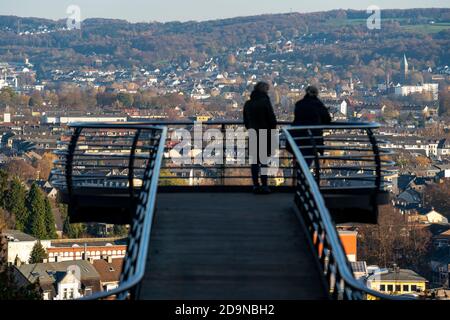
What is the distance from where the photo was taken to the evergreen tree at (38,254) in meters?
43.5

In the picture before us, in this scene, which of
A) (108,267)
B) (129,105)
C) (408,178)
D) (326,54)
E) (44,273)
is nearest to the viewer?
(44,273)

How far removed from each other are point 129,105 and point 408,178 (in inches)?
2351

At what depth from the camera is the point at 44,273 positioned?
4247 cm

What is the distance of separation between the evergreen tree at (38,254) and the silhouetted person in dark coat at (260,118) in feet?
108

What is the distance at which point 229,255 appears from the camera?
330 inches

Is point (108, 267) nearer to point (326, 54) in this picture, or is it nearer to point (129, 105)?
point (129, 105)

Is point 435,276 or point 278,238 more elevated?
point 278,238

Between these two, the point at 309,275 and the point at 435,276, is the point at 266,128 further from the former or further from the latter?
the point at 435,276

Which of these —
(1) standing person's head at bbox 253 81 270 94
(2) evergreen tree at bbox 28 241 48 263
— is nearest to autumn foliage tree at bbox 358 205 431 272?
(2) evergreen tree at bbox 28 241 48 263

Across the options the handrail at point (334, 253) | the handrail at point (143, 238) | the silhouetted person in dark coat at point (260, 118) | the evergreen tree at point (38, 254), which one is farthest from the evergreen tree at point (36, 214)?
the handrail at point (334, 253)

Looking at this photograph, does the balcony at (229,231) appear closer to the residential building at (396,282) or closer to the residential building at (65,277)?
the residential building at (65,277)
